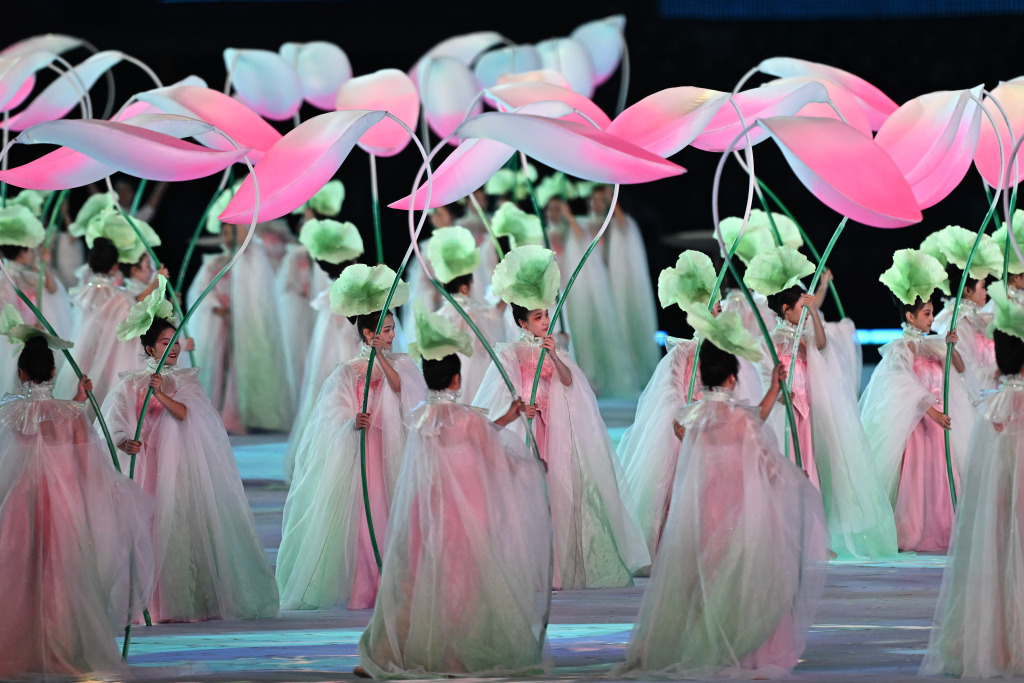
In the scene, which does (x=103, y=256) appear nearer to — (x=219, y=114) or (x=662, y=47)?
(x=219, y=114)

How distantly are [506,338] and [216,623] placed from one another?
11.9ft

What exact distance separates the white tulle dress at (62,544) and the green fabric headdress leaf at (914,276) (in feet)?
12.2

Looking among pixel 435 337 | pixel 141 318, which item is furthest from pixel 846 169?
pixel 141 318

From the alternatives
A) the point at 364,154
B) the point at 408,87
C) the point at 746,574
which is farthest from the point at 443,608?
the point at 364,154

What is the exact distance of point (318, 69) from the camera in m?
10.7

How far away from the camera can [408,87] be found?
870cm

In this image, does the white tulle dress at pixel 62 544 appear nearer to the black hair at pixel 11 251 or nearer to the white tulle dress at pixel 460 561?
the white tulle dress at pixel 460 561

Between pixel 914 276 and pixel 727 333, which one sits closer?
pixel 727 333

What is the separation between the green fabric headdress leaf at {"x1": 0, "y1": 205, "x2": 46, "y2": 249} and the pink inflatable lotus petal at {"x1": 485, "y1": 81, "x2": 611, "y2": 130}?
2.86 meters

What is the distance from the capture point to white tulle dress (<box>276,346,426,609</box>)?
20.8ft

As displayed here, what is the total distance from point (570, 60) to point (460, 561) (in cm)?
689

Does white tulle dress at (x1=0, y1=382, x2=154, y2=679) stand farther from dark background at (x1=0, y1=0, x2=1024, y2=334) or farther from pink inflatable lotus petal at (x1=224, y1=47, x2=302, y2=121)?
dark background at (x1=0, y1=0, x2=1024, y2=334)

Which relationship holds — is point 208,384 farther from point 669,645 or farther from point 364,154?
point 669,645

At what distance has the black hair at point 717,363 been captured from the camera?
16.5ft
